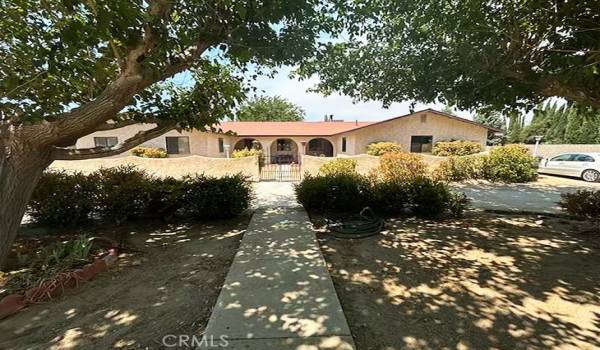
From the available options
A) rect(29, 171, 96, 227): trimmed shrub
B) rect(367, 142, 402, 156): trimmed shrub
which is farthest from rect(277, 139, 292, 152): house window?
rect(29, 171, 96, 227): trimmed shrub

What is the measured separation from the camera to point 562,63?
4363 millimetres

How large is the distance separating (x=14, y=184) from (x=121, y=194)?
8.77 feet

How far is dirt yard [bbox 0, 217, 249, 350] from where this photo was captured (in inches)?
114

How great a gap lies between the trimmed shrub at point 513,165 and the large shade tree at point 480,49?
9.34 metres

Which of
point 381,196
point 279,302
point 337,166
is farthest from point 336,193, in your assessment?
point 337,166

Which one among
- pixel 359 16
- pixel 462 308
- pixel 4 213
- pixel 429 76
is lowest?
pixel 462 308

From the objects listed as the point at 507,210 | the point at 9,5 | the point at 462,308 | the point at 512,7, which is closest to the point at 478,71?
the point at 512,7

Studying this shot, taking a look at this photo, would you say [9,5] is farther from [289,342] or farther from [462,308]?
[462,308]

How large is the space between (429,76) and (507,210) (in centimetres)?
474

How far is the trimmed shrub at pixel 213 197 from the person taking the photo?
718cm

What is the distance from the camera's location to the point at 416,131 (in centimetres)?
2261

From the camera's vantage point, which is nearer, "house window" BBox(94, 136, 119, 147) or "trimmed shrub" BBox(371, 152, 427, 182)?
"trimmed shrub" BBox(371, 152, 427, 182)

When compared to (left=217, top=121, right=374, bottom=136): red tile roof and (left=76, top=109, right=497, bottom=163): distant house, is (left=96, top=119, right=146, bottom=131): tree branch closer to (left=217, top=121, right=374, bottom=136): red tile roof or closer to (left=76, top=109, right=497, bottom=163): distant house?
(left=76, top=109, right=497, bottom=163): distant house

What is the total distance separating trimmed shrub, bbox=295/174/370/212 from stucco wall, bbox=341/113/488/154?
49.9 feet
